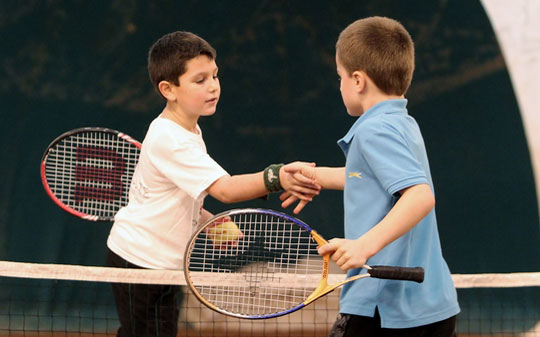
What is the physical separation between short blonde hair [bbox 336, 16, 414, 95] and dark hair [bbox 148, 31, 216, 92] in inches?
31.6

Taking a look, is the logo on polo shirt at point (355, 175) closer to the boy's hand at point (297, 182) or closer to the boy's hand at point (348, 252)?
the boy's hand at point (348, 252)

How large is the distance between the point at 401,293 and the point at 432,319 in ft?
0.39

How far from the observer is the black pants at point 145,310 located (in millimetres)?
2902

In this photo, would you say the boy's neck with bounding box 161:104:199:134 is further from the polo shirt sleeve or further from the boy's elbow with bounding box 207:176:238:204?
the polo shirt sleeve

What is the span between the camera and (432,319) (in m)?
2.18

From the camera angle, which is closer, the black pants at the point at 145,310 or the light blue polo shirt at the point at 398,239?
the light blue polo shirt at the point at 398,239

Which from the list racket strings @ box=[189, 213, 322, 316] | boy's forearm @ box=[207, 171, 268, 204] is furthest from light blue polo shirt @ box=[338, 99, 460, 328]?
boy's forearm @ box=[207, 171, 268, 204]

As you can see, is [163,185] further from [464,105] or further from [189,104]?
[464,105]

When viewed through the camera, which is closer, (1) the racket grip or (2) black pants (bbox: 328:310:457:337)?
(1) the racket grip

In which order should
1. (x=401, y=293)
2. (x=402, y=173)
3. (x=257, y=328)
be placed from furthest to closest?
(x=257, y=328)
(x=401, y=293)
(x=402, y=173)

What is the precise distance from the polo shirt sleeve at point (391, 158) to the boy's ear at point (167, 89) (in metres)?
1.02

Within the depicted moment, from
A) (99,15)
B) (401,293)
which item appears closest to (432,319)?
(401,293)

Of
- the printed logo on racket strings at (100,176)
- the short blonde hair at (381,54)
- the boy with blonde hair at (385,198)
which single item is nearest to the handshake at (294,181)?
the boy with blonde hair at (385,198)

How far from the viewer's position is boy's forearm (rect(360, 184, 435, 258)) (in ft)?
6.53
